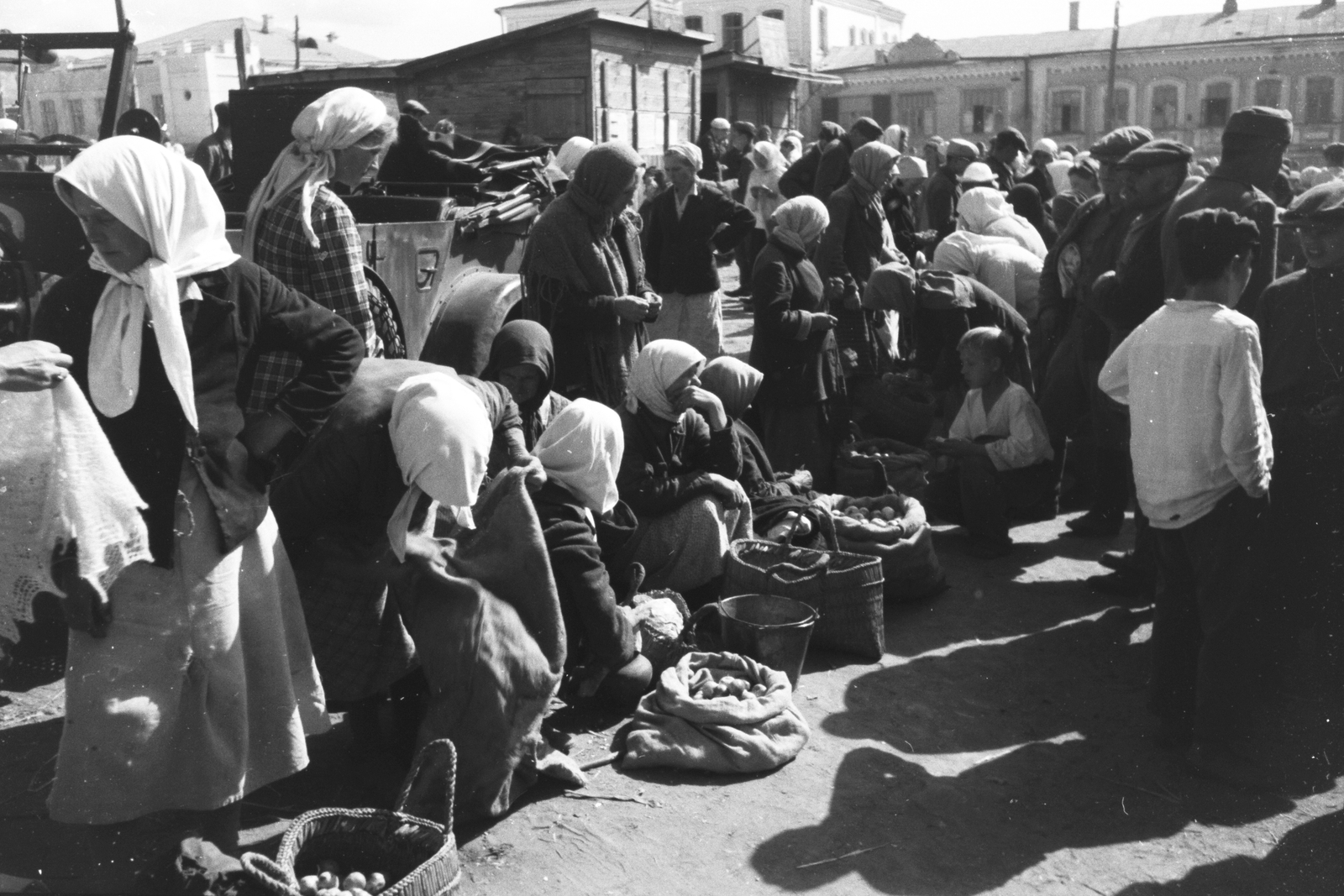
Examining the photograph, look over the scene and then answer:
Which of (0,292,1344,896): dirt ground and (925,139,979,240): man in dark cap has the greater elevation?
(925,139,979,240): man in dark cap

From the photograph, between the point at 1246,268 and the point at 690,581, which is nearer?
the point at 1246,268

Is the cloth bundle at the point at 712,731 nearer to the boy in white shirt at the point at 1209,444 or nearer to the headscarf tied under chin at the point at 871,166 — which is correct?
the boy in white shirt at the point at 1209,444

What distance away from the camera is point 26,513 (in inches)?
102

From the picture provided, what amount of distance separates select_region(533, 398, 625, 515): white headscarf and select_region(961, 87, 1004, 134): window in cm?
3889

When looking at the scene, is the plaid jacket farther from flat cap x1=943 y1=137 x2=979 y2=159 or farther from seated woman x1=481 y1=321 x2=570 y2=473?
flat cap x1=943 y1=137 x2=979 y2=159

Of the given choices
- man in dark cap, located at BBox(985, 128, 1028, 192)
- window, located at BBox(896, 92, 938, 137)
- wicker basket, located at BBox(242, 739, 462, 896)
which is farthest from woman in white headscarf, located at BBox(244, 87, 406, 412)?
window, located at BBox(896, 92, 938, 137)

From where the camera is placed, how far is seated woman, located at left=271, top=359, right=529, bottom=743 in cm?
319

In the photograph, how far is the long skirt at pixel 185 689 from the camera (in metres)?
2.66

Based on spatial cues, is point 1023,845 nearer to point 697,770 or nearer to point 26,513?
point 697,770

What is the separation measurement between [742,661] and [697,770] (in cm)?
50

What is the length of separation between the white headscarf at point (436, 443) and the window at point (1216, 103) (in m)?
37.1

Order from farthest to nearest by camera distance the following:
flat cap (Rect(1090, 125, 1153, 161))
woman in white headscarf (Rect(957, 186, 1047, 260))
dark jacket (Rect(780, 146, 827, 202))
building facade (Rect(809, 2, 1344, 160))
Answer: building facade (Rect(809, 2, 1344, 160)), dark jacket (Rect(780, 146, 827, 202)), woman in white headscarf (Rect(957, 186, 1047, 260)), flat cap (Rect(1090, 125, 1153, 161))

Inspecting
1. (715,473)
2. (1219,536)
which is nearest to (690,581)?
(715,473)

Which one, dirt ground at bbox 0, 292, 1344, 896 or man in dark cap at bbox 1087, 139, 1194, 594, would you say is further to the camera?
man in dark cap at bbox 1087, 139, 1194, 594
